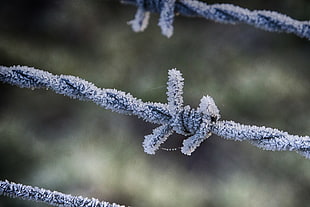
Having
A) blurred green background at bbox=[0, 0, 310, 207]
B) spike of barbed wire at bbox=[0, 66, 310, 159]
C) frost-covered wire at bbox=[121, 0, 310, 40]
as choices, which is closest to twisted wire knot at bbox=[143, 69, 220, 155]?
spike of barbed wire at bbox=[0, 66, 310, 159]

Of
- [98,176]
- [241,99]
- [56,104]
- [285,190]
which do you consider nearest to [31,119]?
[56,104]

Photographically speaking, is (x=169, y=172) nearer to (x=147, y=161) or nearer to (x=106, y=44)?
(x=147, y=161)

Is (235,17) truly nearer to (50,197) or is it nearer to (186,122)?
(186,122)

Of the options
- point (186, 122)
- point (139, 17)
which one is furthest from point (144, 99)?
point (186, 122)

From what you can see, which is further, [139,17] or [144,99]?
[144,99]

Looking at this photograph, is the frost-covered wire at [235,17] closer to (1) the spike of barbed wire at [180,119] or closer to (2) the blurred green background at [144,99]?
(1) the spike of barbed wire at [180,119]

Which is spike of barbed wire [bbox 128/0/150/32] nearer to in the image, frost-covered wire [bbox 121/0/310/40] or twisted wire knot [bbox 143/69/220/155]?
frost-covered wire [bbox 121/0/310/40]
